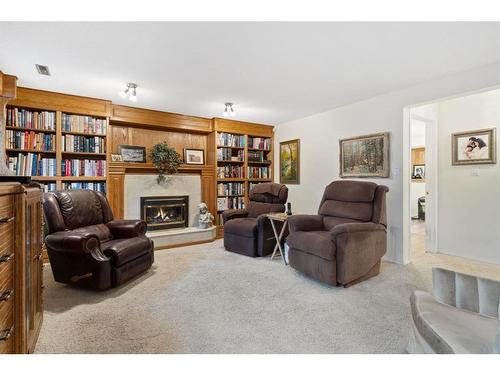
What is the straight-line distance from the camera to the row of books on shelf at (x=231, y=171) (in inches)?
187

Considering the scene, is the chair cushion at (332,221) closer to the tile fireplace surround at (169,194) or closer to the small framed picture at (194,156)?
the tile fireplace surround at (169,194)

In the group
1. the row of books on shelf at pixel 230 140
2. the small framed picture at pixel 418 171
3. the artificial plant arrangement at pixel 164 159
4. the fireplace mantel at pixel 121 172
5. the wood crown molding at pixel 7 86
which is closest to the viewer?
the wood crown molding at pixel 7 86

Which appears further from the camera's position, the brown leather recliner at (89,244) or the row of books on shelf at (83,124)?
the row of books on shelf at (83,124)

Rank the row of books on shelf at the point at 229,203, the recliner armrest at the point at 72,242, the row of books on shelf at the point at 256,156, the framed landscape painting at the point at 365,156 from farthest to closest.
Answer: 1. the row of books on shelf at the point at 256,156
2. the row of books on shelf at the point at 229,203
3. the framed landscape painting at the point at 365,156
4. the recliner armrest at the point at 72,242

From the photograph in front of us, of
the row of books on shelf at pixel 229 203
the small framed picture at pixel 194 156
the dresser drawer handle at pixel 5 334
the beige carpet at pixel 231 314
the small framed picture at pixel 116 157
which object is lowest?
the beige carpet at pixel 231 314

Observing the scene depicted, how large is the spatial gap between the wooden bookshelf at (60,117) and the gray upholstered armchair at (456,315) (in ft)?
12.9

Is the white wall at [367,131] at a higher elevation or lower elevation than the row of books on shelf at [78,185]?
higher

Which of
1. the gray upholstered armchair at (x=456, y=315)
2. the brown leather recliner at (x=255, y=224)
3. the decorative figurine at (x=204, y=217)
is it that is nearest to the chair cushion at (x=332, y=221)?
the brown leather recliner at (x=255, y=224)

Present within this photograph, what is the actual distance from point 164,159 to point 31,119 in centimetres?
172

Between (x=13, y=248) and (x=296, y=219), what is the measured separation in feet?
8.15

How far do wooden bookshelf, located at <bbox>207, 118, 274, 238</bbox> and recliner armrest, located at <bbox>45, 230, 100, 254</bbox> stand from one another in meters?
2.54

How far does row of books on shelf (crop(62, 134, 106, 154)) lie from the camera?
342 cm

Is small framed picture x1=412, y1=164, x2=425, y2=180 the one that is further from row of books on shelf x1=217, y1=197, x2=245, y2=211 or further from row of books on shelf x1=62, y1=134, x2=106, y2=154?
row of books on shelf x1=62, y1=134, x2=106, y2=154
